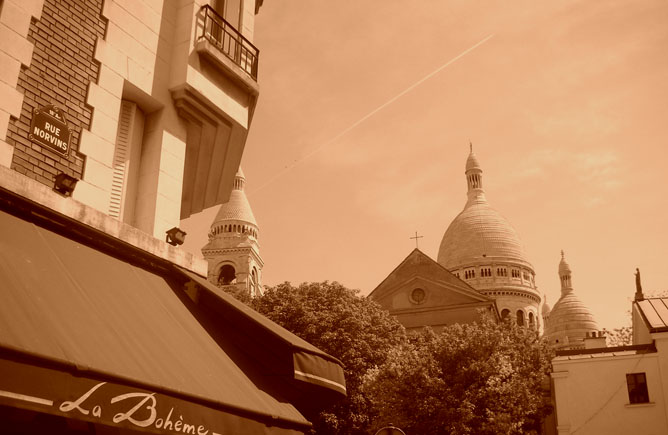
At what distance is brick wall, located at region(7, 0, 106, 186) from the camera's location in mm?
7457

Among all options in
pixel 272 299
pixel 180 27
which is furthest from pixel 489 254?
pixel 180 27

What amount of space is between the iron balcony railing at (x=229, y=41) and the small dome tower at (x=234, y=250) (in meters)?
75.7

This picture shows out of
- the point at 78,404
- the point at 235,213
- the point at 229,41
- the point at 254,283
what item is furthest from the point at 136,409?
the point at 235,213

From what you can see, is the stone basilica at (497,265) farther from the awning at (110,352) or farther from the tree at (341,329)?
the awning at (110,352)

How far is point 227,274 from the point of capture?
90000 millimetres

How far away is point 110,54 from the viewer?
8.95 metres

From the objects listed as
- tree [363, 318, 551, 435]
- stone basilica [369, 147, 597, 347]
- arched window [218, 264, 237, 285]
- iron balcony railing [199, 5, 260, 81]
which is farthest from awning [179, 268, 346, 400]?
arched window [218, 264, 237, 285]

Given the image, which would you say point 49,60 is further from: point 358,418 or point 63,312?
point 358,418

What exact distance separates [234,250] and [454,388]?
64.1 m

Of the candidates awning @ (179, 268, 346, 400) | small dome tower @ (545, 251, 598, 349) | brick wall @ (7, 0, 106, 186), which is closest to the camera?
awning @ (179, 268, 346, 400)

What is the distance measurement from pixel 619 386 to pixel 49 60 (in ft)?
87.3

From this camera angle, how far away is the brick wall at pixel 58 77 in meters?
7.46

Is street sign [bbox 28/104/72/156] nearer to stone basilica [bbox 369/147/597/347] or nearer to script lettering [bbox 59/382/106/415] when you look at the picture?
script lettering [bbox 59/382/106/415]

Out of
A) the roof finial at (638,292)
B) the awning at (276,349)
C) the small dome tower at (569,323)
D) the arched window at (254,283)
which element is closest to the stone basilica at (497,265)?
the small dome tower at (569,323)
